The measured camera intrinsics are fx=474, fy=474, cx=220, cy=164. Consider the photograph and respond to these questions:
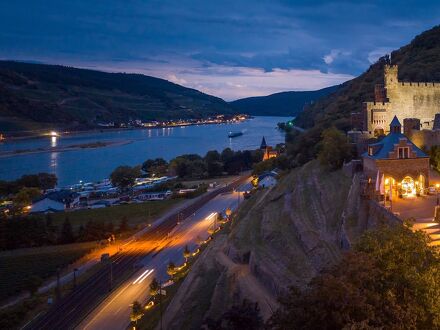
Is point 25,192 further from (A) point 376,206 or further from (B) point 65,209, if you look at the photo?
(A) point 376,206

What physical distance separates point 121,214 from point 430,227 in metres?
40.8

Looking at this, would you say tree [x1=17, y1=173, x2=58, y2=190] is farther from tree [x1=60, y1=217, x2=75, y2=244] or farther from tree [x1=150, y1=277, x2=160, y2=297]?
tree [x1=150, y1=277, x2=160, y2=297]

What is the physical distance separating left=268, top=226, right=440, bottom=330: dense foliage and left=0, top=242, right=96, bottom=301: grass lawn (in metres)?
26.9

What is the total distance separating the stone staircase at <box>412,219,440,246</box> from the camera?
46.2 ft

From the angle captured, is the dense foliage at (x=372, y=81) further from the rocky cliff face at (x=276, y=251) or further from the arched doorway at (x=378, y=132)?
the rocky cliff face at (x=276, y=251)

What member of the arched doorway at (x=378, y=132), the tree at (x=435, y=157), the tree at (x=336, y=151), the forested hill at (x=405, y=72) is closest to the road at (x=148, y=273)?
the tree at (x=336, y=151)

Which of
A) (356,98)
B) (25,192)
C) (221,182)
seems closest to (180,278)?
(356,98)

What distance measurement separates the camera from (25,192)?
199 feet

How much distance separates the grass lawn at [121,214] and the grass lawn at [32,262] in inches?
270

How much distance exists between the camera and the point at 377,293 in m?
9.25

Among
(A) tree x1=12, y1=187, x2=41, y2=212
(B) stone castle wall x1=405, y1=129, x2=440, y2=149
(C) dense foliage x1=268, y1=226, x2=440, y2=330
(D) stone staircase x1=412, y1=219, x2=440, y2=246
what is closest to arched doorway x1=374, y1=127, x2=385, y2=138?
(B) stone castle wall x1=405, y1=129, x2=440, y2=149

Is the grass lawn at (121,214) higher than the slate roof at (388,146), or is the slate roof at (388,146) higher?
the slate roof at (388,146)

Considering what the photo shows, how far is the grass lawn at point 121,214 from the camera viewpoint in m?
48.7

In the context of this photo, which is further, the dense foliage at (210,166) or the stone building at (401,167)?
the dense foliage at (210,166)
